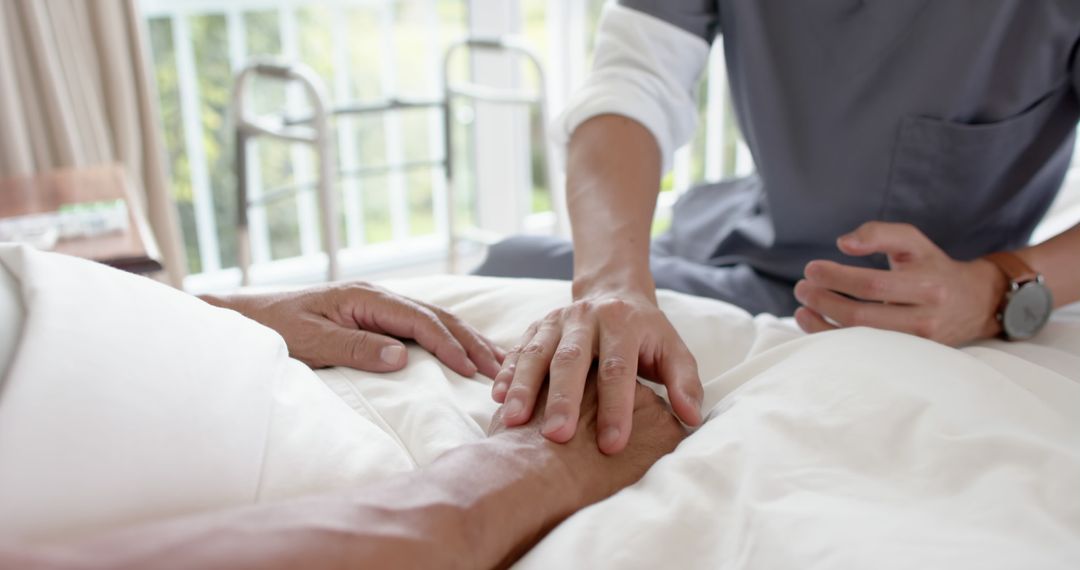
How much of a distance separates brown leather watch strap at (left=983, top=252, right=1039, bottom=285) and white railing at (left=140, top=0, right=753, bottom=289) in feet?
7.21

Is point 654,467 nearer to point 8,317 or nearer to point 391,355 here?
point 391,355

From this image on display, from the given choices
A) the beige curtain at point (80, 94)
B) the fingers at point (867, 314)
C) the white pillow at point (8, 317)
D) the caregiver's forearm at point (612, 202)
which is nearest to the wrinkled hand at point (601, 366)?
the caregiver's forearm at point (612, 202)

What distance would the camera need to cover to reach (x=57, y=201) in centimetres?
176

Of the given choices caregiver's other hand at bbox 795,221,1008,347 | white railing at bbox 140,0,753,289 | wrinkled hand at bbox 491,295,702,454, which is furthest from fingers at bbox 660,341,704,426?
white railing at bbox 140,0,753,289

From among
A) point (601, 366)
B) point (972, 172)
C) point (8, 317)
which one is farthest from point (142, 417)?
point (972, 172)

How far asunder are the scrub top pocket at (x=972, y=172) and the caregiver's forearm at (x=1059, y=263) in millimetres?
203

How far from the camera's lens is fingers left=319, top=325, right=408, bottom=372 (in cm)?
96

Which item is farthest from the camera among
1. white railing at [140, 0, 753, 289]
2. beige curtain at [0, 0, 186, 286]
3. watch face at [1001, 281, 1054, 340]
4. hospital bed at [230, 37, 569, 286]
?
white railing at [140, 0, 753, 289]

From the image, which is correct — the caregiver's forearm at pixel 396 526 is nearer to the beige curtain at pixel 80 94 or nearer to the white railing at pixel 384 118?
the beige curtain at pixel 80 94

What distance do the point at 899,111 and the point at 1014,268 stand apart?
11.8 inches

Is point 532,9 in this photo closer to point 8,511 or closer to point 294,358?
point 294,358

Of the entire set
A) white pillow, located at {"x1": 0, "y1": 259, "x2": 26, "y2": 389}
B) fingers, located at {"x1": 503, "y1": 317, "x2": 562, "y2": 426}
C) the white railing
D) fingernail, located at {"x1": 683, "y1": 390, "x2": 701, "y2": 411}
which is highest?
white pillow, located at {"x1": 0, "y1": 259, "x2": 26, "y2": 389}

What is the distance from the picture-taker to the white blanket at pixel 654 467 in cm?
58

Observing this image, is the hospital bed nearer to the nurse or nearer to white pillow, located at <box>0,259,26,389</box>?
the nurse
